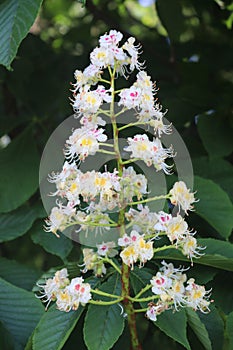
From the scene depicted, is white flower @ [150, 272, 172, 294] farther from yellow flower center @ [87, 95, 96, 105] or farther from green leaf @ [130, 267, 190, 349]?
yellow flower center @ [87, 95, 96, 105]

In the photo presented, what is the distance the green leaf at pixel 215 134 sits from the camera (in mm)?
2098

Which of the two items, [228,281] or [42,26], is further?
[42,26]

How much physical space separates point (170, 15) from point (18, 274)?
117 cm

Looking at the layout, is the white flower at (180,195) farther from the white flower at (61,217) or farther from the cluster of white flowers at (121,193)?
the white flower at (61,217)

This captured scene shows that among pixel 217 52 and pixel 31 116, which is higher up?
pixel 31 116

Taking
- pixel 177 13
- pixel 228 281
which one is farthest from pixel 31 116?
pixel 228 281

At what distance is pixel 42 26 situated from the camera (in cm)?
Answer: 368

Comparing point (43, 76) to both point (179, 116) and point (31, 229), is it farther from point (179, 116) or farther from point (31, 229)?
point (31, 229)

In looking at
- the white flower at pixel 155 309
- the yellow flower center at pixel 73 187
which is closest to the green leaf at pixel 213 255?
the white flower at pixel 155 309

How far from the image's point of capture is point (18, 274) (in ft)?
Result: 6.31

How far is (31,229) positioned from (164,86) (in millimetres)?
910

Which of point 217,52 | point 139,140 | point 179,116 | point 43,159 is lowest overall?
point 217,52

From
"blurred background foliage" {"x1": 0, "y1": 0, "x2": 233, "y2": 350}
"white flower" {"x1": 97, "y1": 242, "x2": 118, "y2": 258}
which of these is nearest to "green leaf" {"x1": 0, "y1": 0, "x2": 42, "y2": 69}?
"blurred background foliage" {"x1": 0, "y1": 0, "x2": 233, "y2": 350}

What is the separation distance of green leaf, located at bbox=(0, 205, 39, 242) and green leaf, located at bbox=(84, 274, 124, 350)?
1.93ft
